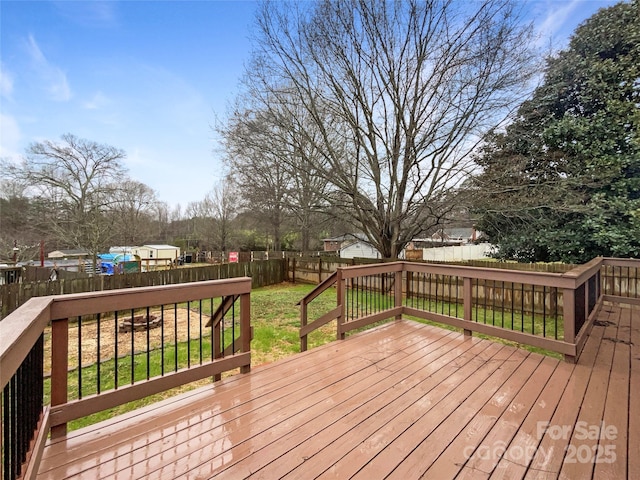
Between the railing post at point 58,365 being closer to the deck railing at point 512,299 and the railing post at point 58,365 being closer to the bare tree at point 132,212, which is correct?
the deck railing at point 512,299

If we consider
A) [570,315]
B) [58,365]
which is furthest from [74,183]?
[570,315]

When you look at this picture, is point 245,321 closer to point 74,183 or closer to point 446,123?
point 446,123

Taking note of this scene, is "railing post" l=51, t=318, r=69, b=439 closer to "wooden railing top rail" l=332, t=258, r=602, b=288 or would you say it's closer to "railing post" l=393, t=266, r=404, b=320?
"wooden railing top rail" l=332, t=258, r=602, b=288

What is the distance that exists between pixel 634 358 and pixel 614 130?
6.83m

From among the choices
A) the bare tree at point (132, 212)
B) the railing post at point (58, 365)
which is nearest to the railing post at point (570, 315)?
the railing post at point (58, 365)

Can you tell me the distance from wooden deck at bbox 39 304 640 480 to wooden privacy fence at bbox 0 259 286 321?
3.74 m

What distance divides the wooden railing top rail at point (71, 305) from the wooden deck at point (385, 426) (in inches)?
31.6

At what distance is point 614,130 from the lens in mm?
7215

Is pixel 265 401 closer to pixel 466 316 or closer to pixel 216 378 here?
pixel 216 378

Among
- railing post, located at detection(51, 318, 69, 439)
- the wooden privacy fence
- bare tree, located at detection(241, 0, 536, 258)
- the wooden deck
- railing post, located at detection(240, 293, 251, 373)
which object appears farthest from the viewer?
bare tree, located at detection(241, 0, 536, 258)

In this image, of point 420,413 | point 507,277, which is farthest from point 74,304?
point 507,277

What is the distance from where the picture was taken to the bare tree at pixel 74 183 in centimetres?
1398

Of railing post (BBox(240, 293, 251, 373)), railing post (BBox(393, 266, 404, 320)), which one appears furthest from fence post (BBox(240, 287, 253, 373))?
railing post (BBox(393, 266, 404, 320))

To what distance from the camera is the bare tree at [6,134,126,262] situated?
45.9ft
